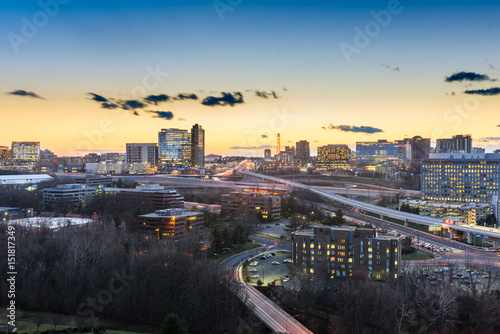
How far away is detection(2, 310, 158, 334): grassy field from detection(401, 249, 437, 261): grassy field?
11.7m

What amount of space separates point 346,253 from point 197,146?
70.0 meters

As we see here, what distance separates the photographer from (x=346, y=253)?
16156 mm

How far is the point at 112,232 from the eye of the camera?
17.9 m

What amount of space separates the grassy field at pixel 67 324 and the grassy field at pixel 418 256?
11.7m

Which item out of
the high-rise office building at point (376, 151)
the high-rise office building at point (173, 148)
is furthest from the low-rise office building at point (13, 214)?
the high-rise office building at point (376, 151)

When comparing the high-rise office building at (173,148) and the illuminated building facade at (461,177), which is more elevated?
the high-rise office building at (173,148)

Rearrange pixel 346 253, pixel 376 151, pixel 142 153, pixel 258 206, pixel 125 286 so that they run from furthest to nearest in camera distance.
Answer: pixel 376 151
pixel 142 153
pixel 258 206
pixel 346 253
pixel 125 286

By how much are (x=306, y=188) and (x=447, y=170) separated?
12111mm

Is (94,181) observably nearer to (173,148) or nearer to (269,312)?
(269,312)

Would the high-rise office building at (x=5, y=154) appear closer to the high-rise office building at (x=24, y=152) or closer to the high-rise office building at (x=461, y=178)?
the high-rise office building at (x=24, y=152)

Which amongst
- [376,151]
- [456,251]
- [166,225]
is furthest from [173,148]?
[456,251]

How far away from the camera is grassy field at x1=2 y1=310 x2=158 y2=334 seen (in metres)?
10.6

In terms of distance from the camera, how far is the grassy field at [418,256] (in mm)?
18328

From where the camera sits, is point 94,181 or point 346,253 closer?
point 346,253
